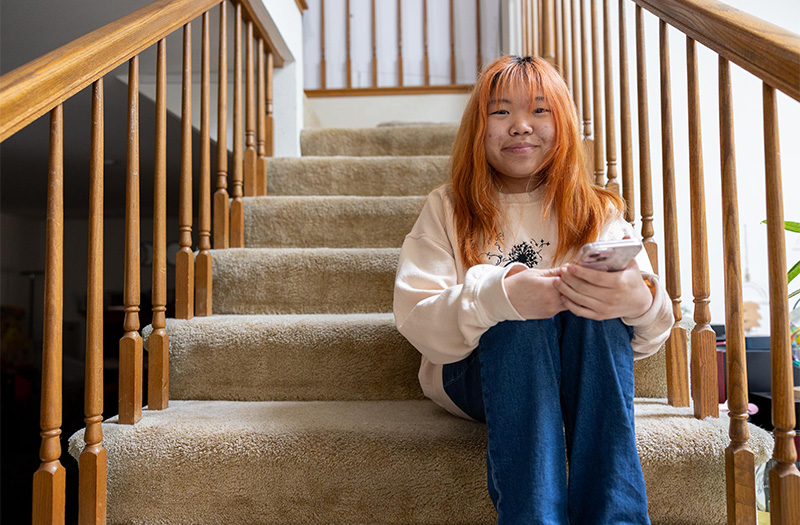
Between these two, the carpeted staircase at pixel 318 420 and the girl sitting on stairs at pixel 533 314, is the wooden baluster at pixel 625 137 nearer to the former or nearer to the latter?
the girl sitting on stairs at pixel 533 314

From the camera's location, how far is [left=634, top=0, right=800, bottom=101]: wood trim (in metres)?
0.74

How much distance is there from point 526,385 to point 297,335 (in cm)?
58

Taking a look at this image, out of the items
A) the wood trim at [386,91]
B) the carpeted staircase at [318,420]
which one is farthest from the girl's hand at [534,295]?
the wood trim at [386,91]

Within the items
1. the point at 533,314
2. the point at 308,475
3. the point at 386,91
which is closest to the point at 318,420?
the point at 308,475

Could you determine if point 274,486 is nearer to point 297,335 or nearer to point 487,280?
point 297,335

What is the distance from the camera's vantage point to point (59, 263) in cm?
84

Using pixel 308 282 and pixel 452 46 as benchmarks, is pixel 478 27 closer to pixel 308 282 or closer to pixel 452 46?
pixel 452 46

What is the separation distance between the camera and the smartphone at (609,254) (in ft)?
2.26

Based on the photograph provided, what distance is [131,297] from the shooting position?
101cm

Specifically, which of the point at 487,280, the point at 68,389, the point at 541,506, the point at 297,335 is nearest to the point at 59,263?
the point at 297,335

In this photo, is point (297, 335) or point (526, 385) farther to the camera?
point (297, 335)

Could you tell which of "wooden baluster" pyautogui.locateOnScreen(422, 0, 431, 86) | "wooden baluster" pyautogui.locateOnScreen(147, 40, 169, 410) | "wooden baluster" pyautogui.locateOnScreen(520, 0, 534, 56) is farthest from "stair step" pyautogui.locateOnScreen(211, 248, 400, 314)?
"wooden baluster" pyautogui.locateOnScreen(422, 0, 431, 86)

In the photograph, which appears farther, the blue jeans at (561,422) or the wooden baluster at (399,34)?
the wooden baluster at (399,34)

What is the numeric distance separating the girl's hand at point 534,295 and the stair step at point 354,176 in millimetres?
1110
